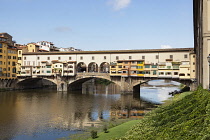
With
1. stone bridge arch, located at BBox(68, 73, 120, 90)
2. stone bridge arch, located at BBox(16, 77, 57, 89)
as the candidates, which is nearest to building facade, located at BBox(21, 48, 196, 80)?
stone bridge arch, located at BBox(68, 73, 120, 90)

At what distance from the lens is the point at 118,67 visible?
5622 cm

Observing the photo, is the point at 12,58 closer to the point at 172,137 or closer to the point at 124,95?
the point at 124,95

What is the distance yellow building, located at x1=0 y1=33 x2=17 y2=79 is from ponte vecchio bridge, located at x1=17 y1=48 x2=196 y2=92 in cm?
264

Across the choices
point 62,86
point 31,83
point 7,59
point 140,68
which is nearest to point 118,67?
point 140,68

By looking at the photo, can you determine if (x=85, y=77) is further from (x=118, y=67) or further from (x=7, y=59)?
(x=7, y=59)

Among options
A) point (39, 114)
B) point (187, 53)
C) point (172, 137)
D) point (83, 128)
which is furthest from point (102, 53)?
point (172, 137)

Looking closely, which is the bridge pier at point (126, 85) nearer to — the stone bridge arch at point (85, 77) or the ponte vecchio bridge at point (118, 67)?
the ponte vecchio bridge at point (118, 67)

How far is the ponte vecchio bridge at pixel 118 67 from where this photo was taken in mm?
50125

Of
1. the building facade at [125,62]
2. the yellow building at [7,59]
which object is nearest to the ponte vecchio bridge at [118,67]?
the building facade at [125,62]

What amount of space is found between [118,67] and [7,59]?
34.3 metres

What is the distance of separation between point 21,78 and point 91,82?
3539 centimetres

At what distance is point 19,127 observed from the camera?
22.1 metres

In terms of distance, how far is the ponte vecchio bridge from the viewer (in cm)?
5012

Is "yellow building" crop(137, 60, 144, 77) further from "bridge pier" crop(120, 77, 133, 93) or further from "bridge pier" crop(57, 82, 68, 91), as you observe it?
"bridge pier" crop(57, 82, 68, 91)
